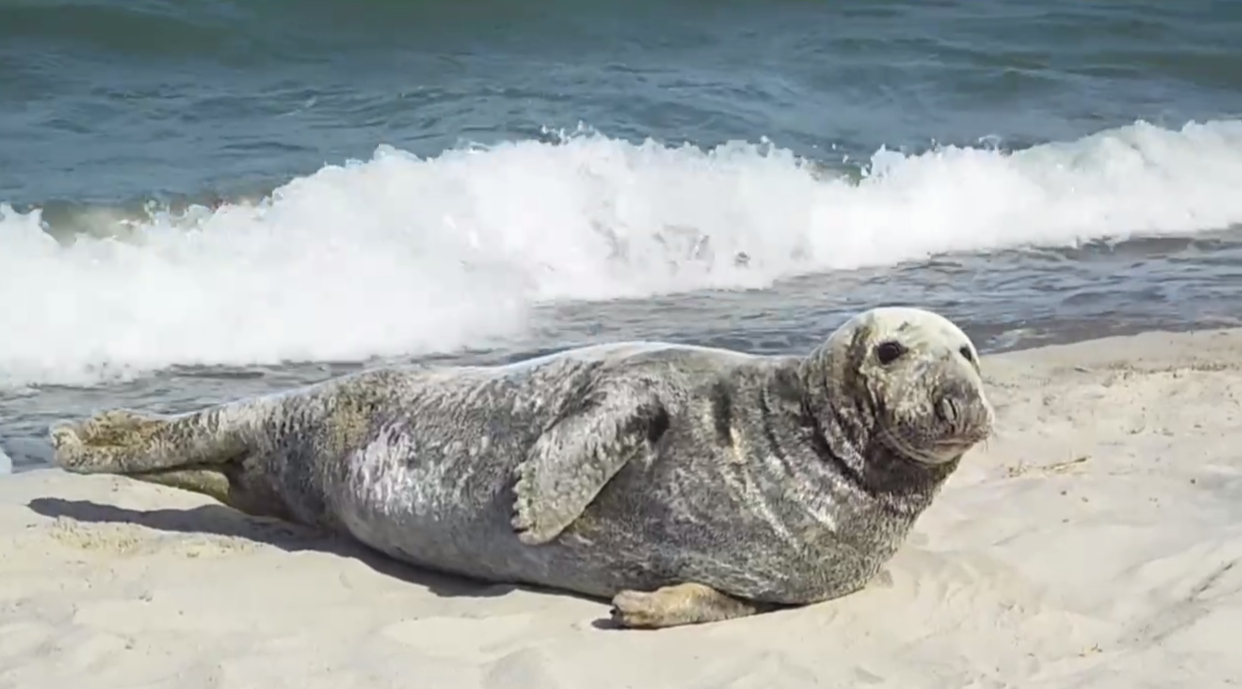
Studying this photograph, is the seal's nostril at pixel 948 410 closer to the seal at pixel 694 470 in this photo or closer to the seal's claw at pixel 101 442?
the seal at pixel 694 470

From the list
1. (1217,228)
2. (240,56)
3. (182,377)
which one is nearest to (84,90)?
(240,56)

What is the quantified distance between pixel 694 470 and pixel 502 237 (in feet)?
21.9

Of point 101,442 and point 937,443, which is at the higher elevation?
point 937,443

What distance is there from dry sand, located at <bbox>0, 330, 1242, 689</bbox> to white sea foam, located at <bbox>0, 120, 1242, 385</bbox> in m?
3.07

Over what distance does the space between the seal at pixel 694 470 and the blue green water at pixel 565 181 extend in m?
2.72

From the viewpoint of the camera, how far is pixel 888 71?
17781 mm

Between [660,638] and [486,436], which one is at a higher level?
[486,436]

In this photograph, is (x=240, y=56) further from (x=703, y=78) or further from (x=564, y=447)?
(x=564, y=447)

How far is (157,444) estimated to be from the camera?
5738mm

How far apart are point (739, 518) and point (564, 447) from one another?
1.64ft

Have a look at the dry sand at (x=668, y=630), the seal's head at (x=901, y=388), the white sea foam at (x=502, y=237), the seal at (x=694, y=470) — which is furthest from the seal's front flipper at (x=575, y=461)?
the white sea foam at (x=502, y=237)

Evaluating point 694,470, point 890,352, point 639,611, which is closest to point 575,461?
point 694,470

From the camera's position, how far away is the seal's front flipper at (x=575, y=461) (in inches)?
188

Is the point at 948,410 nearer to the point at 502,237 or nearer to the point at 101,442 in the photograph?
the point at 101,442
